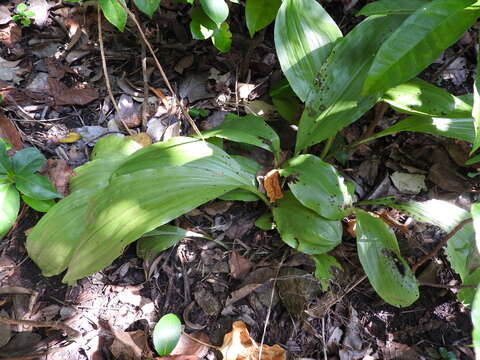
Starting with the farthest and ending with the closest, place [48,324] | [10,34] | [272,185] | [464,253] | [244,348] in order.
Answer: [10,34] → [272,185] → [464,253] → [244,348] → [48,324]

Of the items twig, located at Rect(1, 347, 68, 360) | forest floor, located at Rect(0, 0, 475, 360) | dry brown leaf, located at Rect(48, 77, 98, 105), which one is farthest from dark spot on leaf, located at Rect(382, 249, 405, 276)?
dry brown leaf, located at Rect(48, 77, 98, 105)

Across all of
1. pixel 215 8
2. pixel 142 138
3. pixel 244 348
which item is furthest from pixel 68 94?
pixel 244 348

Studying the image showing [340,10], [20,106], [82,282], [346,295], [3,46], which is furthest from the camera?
[340,10]

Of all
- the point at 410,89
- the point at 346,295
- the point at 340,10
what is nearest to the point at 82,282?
the point at 346,295

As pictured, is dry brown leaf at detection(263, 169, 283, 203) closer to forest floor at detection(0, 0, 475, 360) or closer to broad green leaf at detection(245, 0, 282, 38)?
forest floor at detection(0, 0, 475, 360)

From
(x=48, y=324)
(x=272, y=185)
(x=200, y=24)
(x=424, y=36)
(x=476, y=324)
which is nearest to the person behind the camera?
(x=476, y=324)

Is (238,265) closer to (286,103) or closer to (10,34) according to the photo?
(286,103)

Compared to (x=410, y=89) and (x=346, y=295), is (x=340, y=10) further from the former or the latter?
(x=346, y=295)
